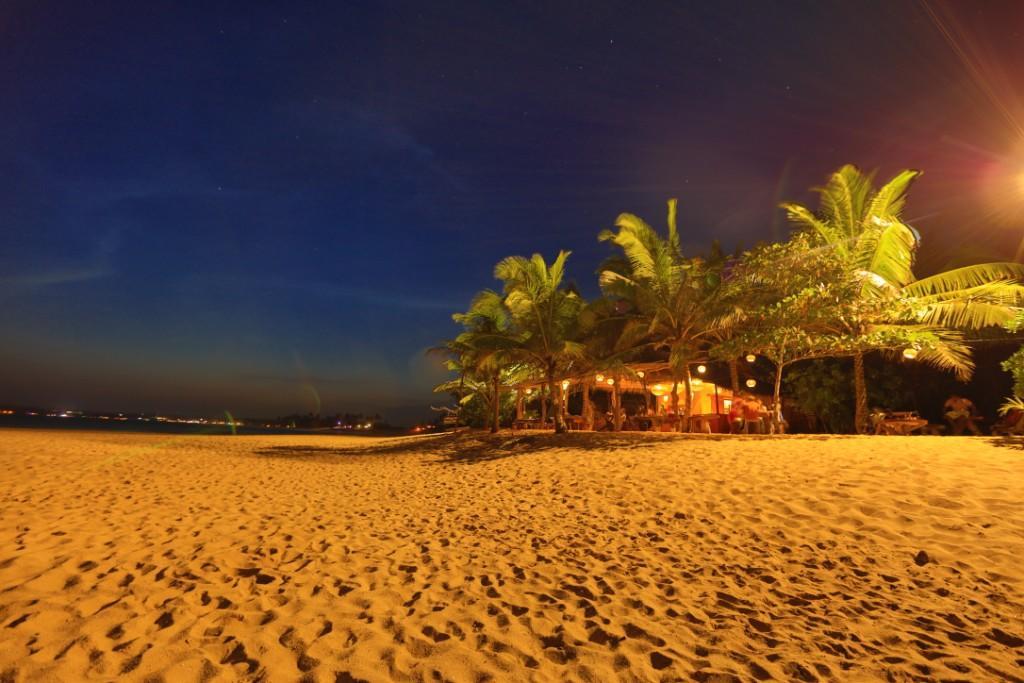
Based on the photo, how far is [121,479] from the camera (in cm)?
839

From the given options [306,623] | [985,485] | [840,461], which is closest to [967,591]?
[985,485]

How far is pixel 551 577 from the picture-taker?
4125 mm

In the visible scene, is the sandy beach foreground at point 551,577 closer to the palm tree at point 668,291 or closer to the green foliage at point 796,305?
the green foliage at point 796,305

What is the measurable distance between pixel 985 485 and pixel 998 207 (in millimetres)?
16149

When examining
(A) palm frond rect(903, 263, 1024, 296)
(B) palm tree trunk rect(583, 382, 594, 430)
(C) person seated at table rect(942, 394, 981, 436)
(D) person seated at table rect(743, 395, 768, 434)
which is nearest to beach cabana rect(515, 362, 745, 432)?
(B) palm tree trunk rect(583, 382, 594, 430)

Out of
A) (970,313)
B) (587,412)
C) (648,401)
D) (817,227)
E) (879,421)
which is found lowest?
(879,421)

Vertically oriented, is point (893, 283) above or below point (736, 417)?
above

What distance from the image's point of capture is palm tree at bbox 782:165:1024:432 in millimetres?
10797

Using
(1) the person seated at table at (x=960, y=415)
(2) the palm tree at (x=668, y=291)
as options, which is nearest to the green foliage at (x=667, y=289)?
(2) the palm tree at (x=668, y=291)

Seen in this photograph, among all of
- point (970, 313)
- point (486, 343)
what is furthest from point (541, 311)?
point (970, 313)

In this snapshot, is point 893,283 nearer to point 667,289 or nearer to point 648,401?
point 667,289

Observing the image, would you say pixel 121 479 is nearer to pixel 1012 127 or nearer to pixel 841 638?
pixel 841 638

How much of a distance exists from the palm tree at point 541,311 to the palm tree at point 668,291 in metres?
1.62

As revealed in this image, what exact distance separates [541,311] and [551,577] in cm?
1179
